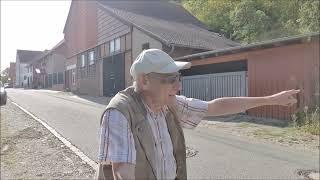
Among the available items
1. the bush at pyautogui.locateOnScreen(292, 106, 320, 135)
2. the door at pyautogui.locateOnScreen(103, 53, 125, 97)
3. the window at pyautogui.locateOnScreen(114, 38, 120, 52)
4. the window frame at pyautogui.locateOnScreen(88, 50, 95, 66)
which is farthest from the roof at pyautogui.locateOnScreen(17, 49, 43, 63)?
the bush at pyautogui.locateOnScreen(292, 106, 320, 135)

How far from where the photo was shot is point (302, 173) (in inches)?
304

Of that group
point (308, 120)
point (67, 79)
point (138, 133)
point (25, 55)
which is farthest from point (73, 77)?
point (25, 55)

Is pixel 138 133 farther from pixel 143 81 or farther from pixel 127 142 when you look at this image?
pixel 143 81

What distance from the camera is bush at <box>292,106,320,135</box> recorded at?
12.3 meters

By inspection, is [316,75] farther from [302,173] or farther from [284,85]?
[302,173]

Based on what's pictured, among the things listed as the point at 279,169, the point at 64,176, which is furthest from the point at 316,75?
A: the point at 64,176

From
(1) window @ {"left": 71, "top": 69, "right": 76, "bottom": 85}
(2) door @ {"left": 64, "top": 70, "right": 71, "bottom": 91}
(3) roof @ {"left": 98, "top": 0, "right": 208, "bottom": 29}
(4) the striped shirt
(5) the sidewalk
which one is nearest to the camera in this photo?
(4) the striped shirt

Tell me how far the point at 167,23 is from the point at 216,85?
554 inches

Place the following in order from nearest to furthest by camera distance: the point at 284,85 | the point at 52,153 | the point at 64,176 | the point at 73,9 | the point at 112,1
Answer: the point at 64,176
the point at 52,153
the point at 284,85
the point at 112,1
the point at 73,9

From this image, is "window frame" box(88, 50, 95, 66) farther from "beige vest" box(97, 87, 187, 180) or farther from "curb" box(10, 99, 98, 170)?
"beige vest" box(97, 87, 187, 180)

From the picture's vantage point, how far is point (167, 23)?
32.5m

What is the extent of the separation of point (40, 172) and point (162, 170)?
238 inches

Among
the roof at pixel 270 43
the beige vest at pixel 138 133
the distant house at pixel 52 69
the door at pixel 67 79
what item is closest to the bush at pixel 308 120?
the roof at pixel 270 43

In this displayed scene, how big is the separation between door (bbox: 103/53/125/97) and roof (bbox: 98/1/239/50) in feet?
10.4
